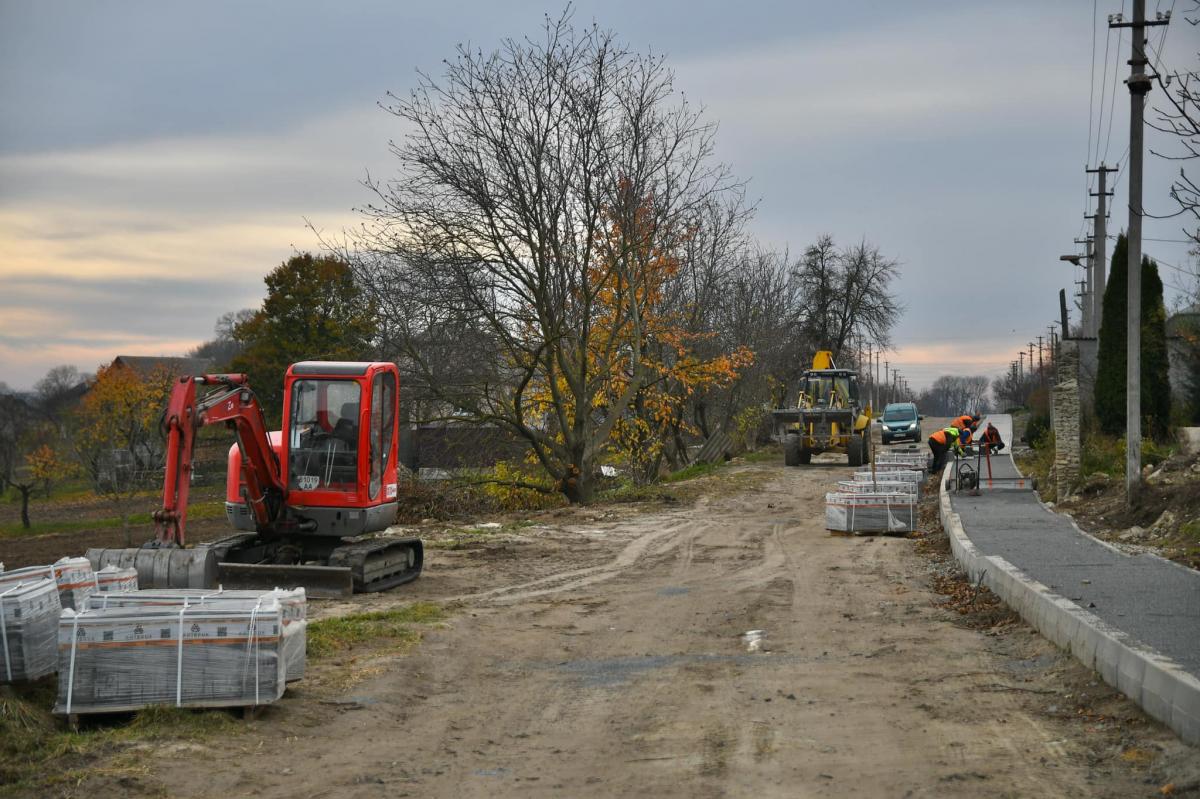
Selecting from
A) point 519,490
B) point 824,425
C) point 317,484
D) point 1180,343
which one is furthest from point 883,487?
point 1180,343

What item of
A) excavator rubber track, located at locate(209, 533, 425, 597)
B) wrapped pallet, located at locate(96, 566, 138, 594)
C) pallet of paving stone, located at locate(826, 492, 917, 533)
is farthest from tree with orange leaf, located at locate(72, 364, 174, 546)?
wrapped pallet, located at locate(96, 566, 138, 594)

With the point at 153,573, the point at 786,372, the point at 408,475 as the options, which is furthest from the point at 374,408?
the point at 786,372

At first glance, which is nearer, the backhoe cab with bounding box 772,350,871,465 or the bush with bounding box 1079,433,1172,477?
the bush with bounding box 1079,433,1172,477

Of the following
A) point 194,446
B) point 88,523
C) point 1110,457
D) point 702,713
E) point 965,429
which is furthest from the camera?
point 88,523

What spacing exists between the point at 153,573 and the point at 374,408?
12.5 ft

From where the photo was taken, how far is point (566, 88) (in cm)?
2530

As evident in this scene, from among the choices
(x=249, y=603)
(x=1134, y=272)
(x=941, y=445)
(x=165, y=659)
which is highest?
(x=1134, y=272)

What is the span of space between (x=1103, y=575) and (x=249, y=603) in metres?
8.89

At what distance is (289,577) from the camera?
549 inches

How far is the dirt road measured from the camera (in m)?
6.71

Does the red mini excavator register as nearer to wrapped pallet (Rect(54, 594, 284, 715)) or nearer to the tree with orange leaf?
wrapped pallet (Rect(54, 594, 284, 715))

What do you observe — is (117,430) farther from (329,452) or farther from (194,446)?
(194,446)

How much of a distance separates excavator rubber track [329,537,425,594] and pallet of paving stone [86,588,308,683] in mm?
5281

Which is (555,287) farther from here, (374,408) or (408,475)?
(374,408)
